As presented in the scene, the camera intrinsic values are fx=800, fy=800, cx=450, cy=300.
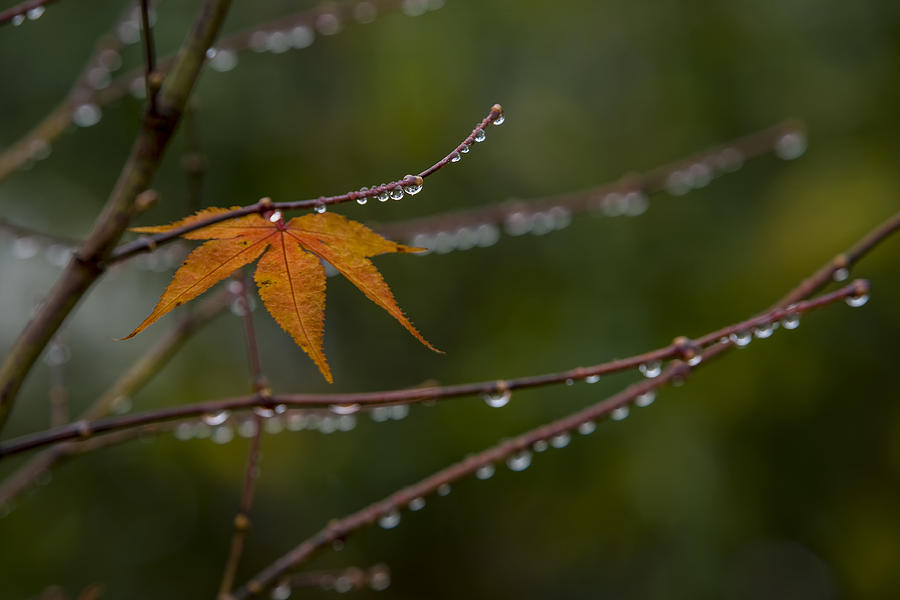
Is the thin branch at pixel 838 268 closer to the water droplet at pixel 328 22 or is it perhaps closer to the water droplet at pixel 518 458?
the water droplet at pixel 518 458

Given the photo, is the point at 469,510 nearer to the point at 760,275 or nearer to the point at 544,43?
the point at 760,275

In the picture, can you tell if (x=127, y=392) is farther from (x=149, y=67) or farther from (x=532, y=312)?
(x=532, y=312)

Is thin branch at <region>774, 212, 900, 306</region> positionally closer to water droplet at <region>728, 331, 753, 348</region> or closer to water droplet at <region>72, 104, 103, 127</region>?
water droplet at <region>728, 331, 753, 348</region>

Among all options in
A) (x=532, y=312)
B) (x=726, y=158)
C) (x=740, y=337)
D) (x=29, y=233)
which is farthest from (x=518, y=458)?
(x=532, y=312)

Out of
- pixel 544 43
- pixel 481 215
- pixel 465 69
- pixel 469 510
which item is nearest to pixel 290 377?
pixel 469 510

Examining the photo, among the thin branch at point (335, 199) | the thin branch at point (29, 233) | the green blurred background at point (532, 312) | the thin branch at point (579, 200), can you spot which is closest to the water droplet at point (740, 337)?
the thin branch at point (335, 199)

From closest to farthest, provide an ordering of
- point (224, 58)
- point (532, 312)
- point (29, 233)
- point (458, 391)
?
point (458, 391) → point (29, 233) → point (224, 58) → point (532, 312)
